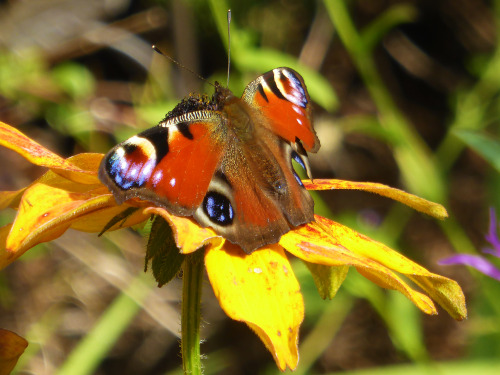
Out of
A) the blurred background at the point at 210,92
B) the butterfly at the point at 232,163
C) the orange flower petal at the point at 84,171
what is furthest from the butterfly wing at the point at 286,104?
the blurred background at the point at 210,92

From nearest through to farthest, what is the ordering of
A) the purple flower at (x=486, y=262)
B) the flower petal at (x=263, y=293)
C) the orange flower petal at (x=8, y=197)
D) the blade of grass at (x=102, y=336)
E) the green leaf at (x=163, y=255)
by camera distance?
the flower petal at (x=263, y=293) → the green leaf at (x=163, y=255) → the orange flower petal at (x=8, y=197) → the purple flower at (x=486, y=262) → the blade of grass at (x=102, y=336)

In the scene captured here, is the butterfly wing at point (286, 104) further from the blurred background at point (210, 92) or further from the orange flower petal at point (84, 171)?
the blurred background at point (210, 92)

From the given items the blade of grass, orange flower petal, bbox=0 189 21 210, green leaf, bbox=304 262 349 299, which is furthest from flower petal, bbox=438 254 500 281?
the blade of grass

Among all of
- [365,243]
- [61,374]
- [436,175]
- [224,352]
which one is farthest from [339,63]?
[365,243]

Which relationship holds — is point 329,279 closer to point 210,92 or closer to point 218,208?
point 218,208

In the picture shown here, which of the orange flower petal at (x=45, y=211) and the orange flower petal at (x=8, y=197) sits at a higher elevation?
the orange flower petal at (x=45, y=211)

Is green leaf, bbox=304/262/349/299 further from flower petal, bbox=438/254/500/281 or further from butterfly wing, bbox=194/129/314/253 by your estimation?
flower petal, bbox=438/254/500/281

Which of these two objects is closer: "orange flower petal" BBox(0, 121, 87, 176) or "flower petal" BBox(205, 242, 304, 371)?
"flower petal" BBox(205, 242, 304, 371)
